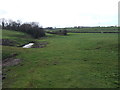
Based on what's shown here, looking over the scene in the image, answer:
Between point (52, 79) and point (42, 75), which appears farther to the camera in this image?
point (42, 75)

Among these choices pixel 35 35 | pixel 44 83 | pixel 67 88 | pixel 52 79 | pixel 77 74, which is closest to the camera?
pixel 67 88

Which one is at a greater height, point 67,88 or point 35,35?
point 35,35

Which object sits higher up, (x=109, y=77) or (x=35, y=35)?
(x=35, y=35)

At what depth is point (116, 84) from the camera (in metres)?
16.7

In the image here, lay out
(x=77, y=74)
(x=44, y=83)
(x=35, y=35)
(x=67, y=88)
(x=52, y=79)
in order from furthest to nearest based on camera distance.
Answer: (x=35, y=35)
(x=77, y=74)
(x=52, y=79)
(x=44, y=83)
(x=67, y=88)

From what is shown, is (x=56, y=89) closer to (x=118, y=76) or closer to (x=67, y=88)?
(x=67, y=88)

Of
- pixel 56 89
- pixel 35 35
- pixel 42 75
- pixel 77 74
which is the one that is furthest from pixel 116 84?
pixel 35 35

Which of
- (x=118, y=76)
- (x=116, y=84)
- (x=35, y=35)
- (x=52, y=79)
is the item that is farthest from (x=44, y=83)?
(x=35, y=35)

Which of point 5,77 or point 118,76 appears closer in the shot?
point 118,76

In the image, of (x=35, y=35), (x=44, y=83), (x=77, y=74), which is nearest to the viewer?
(x=44, y=83)

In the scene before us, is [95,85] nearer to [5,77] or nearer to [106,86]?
[106,86]

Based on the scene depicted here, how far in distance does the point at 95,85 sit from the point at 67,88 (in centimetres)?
346

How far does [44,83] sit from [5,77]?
7.54 metres

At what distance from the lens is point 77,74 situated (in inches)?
811
